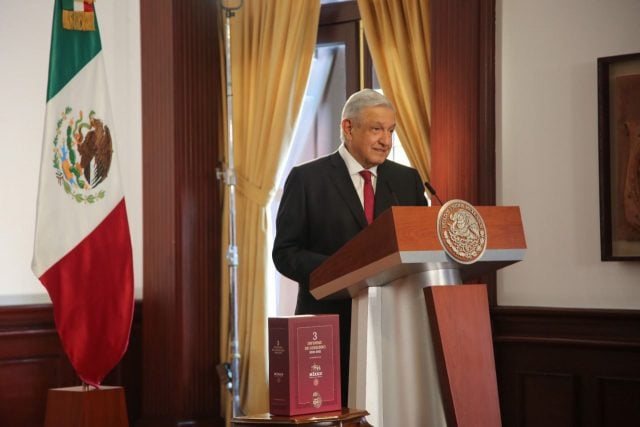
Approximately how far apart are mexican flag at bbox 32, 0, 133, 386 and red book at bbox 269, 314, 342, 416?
2.47 metres

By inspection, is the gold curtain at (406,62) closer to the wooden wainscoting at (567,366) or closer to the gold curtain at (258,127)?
the gold curtain at (258,127)

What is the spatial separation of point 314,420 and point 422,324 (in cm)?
36

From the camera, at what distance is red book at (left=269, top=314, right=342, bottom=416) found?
2.20 metres

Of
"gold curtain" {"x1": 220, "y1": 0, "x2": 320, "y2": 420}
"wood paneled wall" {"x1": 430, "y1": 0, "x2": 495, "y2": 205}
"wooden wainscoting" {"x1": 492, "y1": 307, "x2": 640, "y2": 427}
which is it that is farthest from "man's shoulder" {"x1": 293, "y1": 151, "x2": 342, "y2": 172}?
"gold curtain" {"x1": 220, "y1": 0, "x2": 320, "y2": 420}

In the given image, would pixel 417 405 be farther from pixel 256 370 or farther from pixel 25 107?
pixel 25 107

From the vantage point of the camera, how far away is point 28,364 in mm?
4941

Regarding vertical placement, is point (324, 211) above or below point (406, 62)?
below

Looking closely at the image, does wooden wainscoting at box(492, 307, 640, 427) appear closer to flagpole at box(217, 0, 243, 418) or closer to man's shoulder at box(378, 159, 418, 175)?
man's shoulder at box(378, 159, 418, 175)

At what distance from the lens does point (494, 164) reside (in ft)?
13.5

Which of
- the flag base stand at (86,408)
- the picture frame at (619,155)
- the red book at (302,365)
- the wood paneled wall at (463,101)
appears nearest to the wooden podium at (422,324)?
the red book at (302,365)

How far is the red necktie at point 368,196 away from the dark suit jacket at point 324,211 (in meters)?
0.02

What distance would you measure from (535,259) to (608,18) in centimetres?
108

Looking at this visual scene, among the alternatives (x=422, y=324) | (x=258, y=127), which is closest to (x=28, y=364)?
(x=258, y=127)

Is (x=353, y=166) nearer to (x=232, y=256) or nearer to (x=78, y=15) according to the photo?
(x=232, y=256)
